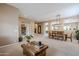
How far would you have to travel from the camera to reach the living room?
1.86m

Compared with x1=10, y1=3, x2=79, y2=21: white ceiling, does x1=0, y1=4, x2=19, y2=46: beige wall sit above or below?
below

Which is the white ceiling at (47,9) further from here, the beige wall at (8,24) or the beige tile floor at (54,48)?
the beige tile floor at (54,48)

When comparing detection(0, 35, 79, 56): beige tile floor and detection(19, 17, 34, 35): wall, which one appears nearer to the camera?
detection(0, 35, 79, 56): beige tile floor

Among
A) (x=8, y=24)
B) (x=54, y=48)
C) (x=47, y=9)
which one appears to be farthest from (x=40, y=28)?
(x=8, y=24)

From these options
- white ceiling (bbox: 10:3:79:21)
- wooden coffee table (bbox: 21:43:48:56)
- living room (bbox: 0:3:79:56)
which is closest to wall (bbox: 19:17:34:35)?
living room (bbox: 0:3:79:56)

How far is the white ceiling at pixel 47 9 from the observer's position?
1.85 metres

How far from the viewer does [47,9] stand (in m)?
1.91

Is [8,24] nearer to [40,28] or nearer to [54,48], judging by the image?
[40,28]

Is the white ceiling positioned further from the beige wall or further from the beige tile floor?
the beige tile floor

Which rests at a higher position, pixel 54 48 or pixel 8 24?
pixel 8 24

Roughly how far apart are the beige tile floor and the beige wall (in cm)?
16

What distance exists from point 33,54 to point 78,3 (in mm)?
1600

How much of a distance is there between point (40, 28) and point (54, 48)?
2.12 ft

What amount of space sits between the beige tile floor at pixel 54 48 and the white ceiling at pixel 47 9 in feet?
1.95
